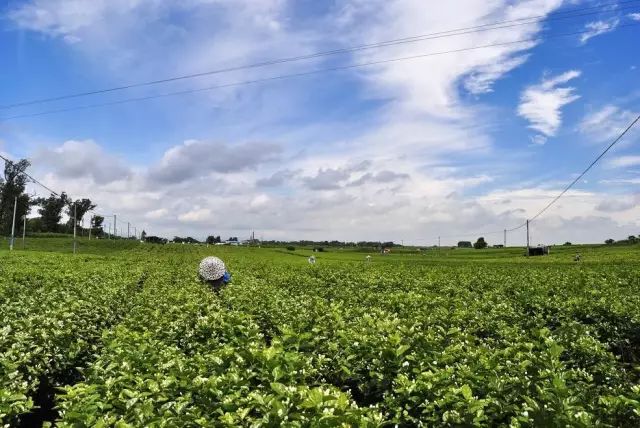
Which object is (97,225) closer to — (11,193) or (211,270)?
(11,193)

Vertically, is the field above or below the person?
below

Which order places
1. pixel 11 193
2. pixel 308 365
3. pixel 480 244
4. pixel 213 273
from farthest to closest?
pixel 480 244
pixel 11 193
pixel 213 273
pixel 308 365

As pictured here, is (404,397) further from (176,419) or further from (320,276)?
(320,276)

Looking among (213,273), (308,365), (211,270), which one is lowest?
(308,365)

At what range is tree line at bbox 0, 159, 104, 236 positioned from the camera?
106 m

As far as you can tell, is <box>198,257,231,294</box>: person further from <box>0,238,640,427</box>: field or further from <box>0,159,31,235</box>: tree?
<box>0,159,31,235</box>: tree

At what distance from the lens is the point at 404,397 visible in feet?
16.8

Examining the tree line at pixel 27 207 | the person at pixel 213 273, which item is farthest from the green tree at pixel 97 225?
the person at pixel 213 273

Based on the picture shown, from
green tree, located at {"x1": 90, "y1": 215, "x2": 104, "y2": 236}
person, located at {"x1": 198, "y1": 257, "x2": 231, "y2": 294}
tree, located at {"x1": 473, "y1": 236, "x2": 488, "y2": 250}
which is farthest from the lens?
green tree, located at {"x1": 90, "y1": 215, "x2": 104, "y2": 236}

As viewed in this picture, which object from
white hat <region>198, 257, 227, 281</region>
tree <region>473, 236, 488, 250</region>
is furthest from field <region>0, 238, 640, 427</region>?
tree <region>473, 236, 488, 250</region>

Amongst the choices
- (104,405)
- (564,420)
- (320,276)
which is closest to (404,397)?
(564,420)

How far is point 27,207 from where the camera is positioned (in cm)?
Result: 11156

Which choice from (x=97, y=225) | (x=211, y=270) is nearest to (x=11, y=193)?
(x=97, y=225)

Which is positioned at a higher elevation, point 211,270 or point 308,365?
point 211,270
